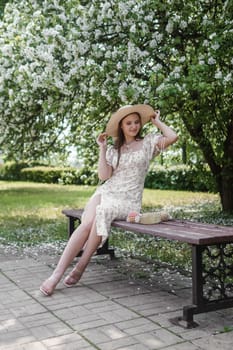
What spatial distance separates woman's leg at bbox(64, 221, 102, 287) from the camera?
476cm

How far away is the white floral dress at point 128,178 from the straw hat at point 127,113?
0.20 m

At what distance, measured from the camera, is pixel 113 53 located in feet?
22.2

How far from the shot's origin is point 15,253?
6820 millimetres

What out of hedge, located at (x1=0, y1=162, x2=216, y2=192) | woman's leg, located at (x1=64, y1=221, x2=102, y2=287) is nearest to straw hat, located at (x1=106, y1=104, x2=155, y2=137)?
woman's leg, located at (x1=64, y1=221, x2=102, y2=287)

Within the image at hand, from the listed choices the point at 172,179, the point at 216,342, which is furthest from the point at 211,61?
the point at 172,179

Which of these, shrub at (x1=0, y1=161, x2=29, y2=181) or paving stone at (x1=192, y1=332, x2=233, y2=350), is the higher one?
shrub at (x1=0, y1=161, x2=29, y2=181)

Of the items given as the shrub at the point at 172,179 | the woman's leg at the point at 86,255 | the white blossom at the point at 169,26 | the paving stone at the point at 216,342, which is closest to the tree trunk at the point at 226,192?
the white blossom at the point at 169,26

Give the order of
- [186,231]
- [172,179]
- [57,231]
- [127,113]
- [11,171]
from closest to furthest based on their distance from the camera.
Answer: [186,231], [127,113], [57,231], [172,179], [11,171]

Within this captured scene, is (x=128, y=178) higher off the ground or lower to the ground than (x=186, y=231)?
higher

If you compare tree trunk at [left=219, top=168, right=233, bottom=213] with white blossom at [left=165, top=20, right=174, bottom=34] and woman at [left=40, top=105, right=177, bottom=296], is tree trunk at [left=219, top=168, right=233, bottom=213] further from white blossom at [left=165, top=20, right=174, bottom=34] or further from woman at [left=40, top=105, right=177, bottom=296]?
woman at [left=40, top=105, right=177, bottom=296]

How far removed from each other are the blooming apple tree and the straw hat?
989 mm

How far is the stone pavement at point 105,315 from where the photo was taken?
3.47 metres

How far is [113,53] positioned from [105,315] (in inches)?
152

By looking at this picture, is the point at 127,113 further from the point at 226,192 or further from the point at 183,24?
the point at 226,192
